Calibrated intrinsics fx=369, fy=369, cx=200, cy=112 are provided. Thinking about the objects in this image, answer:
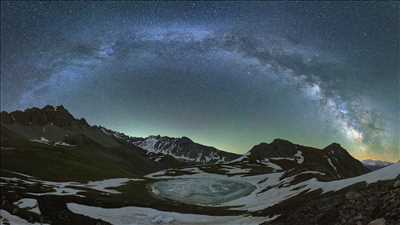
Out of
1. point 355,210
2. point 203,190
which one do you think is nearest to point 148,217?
point 355,210

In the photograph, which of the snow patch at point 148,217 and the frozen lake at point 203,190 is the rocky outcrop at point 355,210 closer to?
the snow patch at point 148,217

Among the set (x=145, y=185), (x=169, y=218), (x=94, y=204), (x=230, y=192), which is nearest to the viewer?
(x=169, y=218)

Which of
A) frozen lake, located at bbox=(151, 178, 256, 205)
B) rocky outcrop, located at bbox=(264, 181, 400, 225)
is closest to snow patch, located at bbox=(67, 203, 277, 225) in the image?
rocky outcrop, located at bbox=(264, 181, 400, 225)

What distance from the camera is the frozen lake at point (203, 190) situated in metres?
101

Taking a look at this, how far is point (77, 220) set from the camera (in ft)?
178

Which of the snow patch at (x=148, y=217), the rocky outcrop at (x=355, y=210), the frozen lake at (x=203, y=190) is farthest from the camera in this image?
the frozen lake at (x=203, y=190)

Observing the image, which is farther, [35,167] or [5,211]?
[35,167]

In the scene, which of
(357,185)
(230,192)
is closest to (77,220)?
(357,185)

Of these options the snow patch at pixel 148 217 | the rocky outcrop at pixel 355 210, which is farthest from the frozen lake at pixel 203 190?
the rocky outcrop at pixel 355 210

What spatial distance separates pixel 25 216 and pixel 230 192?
69.6 metres

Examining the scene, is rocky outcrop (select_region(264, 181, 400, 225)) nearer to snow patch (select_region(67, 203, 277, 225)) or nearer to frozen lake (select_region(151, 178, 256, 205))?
snow patch (select_region(67, 203, 277, 225))

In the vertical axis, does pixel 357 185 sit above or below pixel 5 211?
above

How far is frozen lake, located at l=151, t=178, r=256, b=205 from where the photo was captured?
10114cm

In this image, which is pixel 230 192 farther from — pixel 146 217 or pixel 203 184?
pixel 146 217
